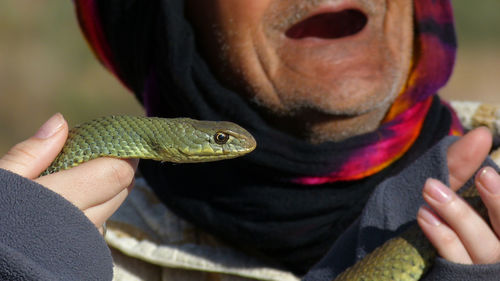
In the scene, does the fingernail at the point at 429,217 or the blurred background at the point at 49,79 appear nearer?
the fingernail at the point at 429,217

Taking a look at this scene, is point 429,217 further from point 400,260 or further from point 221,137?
point 221,137

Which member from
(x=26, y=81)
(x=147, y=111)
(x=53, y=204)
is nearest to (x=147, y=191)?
(x=147, y=111)

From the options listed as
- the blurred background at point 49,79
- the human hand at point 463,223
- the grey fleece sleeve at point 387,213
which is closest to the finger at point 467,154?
the grey fleece sleeve at point 387,213

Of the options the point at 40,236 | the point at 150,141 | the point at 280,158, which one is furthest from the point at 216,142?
the point at 280,158

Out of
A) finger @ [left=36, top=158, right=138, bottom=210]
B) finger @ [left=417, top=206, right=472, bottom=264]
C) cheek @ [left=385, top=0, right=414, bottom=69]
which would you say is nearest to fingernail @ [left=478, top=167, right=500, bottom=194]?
finger @ [left=417, top=206, right=472, bottom=264]

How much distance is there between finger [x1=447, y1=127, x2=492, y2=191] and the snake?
2.11 ft

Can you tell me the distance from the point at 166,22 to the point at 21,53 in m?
8.00

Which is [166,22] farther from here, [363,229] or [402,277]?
[402,277]

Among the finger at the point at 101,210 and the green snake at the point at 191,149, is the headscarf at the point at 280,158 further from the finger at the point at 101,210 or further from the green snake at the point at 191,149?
the finger at the point at 101,210

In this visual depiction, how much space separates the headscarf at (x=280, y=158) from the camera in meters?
2.97

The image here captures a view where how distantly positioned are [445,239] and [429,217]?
0.24ft

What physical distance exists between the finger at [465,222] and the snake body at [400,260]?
0.30 m

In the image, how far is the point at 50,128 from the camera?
1.83m

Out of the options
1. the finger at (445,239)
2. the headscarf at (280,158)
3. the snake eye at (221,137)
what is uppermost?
the snake eye at (221,137)
